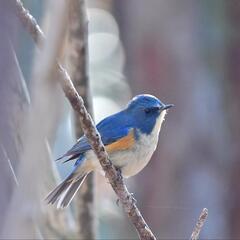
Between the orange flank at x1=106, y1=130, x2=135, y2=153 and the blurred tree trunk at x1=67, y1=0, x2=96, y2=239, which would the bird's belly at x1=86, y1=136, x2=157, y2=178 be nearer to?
the orange flank at x1=106, y1=130, x2=135, y2=153

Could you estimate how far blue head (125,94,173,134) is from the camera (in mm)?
3608

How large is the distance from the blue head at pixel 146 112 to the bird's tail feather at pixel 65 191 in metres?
0.38

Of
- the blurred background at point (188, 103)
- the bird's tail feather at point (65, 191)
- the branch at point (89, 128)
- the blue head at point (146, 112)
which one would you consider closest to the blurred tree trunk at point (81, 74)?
the bird's tail feather at point (65, 191)

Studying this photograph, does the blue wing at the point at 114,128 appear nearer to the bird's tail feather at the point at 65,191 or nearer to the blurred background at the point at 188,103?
the bird's tail feather at the point at 65,191

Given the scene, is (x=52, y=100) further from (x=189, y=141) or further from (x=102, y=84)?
(x=102, y=84)

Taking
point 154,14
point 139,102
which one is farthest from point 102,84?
point 139,102

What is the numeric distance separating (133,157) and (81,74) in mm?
510

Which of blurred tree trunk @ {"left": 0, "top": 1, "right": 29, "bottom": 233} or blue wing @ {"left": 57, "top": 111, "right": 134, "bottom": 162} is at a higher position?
blurred tree trunk @ {"left": 0, "top": 1, "right": 29, "bottom": 233}

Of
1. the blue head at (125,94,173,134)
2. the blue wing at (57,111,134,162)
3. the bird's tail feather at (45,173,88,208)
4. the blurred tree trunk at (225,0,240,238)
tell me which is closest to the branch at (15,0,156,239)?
the bird's tail feather at (45,173,88,208)

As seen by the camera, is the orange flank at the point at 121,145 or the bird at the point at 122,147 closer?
the bird at the point at 122,147

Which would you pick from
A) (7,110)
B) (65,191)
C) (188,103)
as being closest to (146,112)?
(65,191)

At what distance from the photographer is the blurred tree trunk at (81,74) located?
298 cm

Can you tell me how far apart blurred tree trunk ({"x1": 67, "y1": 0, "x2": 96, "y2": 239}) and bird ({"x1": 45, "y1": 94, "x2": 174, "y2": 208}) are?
2.9 inches

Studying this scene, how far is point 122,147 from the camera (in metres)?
3.43
